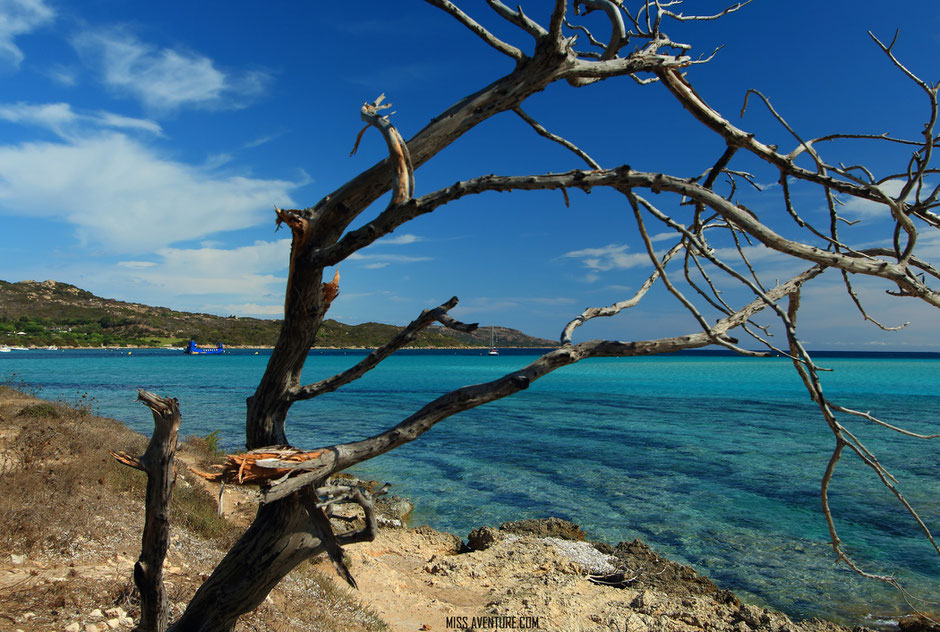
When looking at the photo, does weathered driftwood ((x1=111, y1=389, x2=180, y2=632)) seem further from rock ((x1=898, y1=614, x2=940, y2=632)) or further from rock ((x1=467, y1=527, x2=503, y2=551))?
rock ((x1=898, y1=614, x2=940, y2=632))

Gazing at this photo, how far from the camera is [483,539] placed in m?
10.3

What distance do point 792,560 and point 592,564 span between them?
13.4 feet

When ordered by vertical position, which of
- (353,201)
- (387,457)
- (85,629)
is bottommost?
(387,457)

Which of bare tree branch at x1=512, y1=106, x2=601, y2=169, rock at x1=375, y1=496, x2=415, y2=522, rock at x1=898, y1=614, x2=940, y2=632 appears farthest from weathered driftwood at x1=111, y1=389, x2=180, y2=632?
rock at x1=898, y1=614, x2=940, y2=632

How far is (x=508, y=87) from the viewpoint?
9.05 ft

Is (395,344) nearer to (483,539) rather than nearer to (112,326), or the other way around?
(483,539)

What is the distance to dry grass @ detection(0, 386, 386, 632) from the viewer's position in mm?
4910

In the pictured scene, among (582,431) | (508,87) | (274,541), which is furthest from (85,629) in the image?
(582,431)

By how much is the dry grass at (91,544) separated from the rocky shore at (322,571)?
0.06 feet

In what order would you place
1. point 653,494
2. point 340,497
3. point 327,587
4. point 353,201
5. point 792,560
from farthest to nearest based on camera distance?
point 653,494 < point 792,560 < point 327,587 < point 340,497 < point 353,201

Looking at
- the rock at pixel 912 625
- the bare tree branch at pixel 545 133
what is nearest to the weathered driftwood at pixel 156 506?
the bare tree branch at pixel 545 133

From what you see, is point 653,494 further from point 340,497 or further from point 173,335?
point 173,335

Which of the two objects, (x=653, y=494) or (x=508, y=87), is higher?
(x=508, y=87)

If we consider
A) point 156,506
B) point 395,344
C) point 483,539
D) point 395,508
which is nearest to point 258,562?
point 156,506
